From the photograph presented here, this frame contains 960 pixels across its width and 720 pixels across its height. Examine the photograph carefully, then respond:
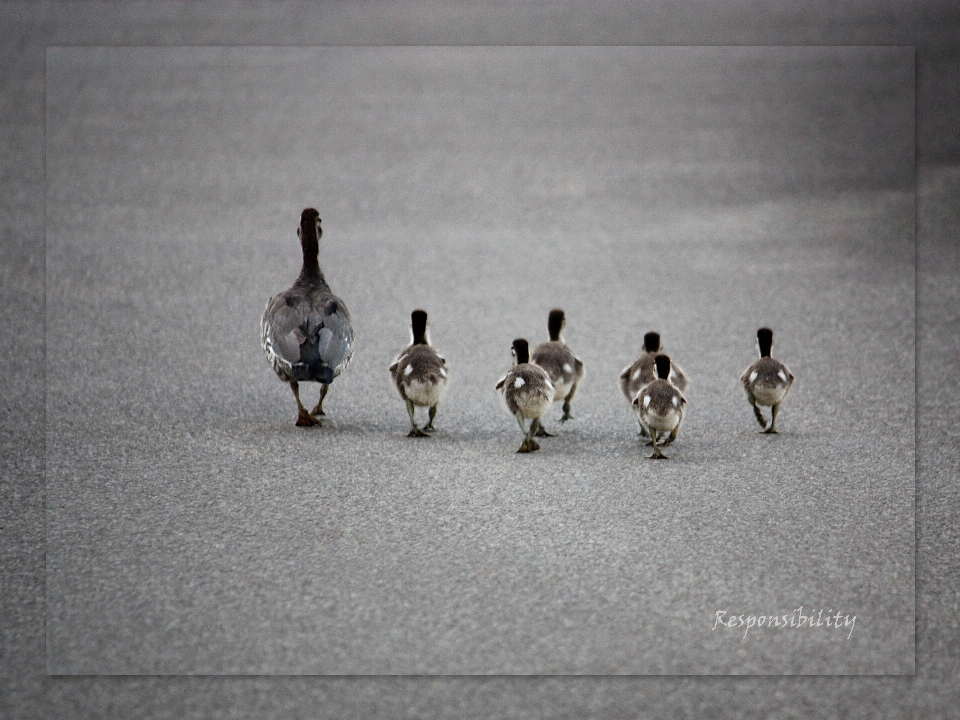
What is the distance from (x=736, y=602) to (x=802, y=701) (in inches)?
16.7

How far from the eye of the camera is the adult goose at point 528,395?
13.6 ft

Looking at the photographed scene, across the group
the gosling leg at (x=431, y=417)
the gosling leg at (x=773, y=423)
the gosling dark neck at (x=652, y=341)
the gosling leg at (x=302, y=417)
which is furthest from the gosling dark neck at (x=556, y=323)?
the gosling leg at (x=302, y=417)

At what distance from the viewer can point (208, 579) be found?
3152mm

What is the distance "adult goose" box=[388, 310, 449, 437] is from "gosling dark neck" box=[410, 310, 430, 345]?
11cm

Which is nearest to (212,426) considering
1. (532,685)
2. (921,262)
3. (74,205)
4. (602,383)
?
(602,383)

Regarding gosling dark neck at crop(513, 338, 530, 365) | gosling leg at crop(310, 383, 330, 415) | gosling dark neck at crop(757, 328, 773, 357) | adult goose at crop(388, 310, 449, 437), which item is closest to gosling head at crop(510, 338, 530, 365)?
gosling dark neck at crop(513, 338, 530, 365)

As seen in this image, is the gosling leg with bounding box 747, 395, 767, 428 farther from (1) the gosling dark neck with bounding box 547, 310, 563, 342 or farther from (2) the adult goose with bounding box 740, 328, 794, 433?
(1) the gosling dark neck with bounding box 547, 310, 563, 342

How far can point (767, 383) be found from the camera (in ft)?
14.4

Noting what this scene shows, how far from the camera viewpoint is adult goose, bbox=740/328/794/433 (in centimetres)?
438

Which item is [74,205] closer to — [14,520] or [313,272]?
[313,272]

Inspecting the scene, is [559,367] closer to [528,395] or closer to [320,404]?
[528,395]

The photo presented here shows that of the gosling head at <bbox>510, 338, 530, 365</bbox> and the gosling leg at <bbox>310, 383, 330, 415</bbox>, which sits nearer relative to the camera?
the gosling head at <bbox>510, 338, 530, 365</bbox>

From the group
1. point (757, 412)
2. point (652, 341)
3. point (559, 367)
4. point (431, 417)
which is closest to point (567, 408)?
point (559, 367)

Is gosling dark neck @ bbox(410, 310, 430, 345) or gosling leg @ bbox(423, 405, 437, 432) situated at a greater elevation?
gosling dark neck @ bbox(410, 310, 430, 345)
